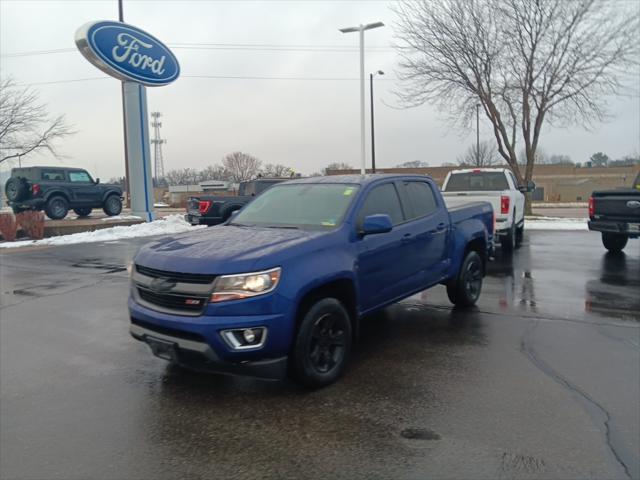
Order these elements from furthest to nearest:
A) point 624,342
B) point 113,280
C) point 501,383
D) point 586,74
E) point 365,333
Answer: point 586,74 < point 113,280 < point 365,333 < point 624,342 < point 501,383

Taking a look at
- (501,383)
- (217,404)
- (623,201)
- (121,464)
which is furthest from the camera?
(623,201)

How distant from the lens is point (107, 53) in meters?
18.3

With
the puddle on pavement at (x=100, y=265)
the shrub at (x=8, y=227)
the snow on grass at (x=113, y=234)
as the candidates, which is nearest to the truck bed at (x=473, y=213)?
the puddle on pavement at (x=100, y=265)

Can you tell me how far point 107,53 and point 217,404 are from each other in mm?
17944

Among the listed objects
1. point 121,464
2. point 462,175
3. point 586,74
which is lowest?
point 121,464

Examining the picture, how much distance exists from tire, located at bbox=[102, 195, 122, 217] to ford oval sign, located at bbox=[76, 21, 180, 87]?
200 inches

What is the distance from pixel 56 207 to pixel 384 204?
17690 mm

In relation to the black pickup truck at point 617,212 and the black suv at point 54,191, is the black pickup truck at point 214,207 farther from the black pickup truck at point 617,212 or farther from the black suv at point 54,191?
the black pickup truck at point 617,212

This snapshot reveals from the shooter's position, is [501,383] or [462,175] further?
[462,175]

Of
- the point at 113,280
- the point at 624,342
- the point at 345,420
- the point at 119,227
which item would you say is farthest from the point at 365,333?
the point at 119,227

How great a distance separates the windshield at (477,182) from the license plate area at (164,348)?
976cm

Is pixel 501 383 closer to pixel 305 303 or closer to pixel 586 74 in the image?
pixel 305 303

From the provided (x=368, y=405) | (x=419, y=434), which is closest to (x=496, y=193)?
(x=368, y=405)

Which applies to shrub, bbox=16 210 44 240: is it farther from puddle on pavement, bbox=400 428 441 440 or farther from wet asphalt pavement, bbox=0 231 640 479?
puddle on pavement, bbox=400 428 441 440
